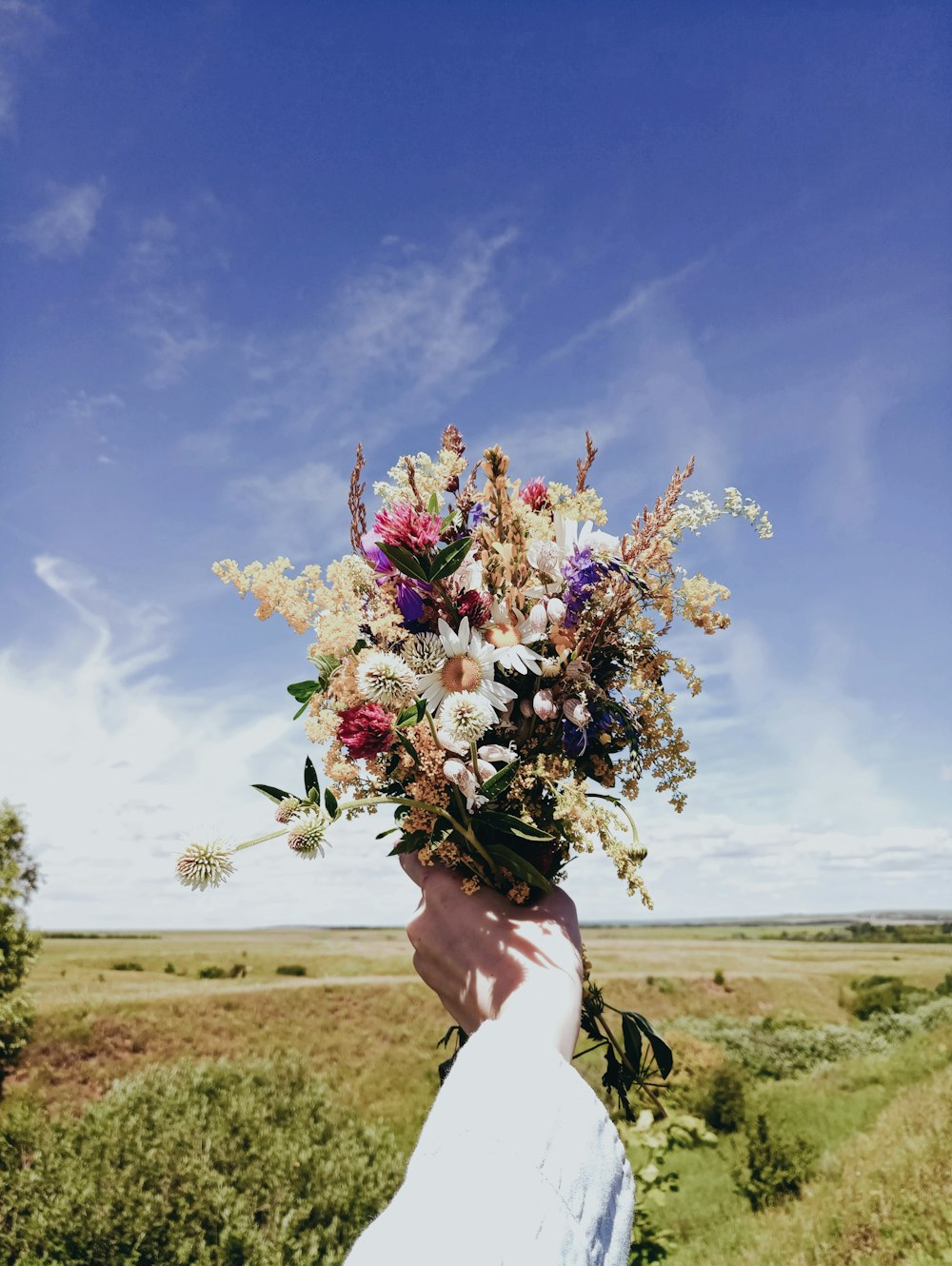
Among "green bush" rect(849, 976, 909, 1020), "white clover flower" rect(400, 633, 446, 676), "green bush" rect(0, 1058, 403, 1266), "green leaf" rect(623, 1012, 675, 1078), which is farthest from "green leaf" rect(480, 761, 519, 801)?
"green bush" rect(849, 976, 909, 1020)

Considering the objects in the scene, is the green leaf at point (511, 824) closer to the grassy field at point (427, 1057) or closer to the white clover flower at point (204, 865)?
the white clover flower at point (204, 865)

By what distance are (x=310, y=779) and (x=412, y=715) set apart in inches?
11.4

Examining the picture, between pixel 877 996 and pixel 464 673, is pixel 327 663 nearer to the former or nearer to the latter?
pixel 464 673

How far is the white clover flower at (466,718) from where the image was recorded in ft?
5.82

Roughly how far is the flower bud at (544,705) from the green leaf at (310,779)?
576 millimetres

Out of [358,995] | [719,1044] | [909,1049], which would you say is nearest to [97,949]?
[358,995]

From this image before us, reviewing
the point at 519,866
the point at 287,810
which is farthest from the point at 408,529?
the point at 519,866

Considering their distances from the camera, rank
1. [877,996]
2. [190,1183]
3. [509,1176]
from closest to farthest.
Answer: [509,1176], [190,1183], [877,996]

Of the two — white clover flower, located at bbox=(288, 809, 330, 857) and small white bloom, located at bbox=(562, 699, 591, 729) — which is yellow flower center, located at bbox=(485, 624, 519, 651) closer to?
small white bloom, located at bbox=(562, 699, 591, 729)

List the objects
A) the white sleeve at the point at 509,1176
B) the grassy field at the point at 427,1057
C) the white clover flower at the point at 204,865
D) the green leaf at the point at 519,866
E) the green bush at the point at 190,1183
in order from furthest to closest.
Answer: the grassy field at the point at 427,1057 → the green bush at the point at 190,1183 → the green leaf at the point at 519,866 → the white clover flower at the point at 204,865 → the white sleeve at the point at 509,1176

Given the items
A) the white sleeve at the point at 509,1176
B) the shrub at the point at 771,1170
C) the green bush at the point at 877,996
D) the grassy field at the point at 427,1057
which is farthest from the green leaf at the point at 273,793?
the green bush at the point at 877,996

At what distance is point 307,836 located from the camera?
166 centimetres

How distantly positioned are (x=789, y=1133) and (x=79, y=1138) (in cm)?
1164

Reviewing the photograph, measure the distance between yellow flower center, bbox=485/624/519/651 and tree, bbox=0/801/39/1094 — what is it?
13.0m
